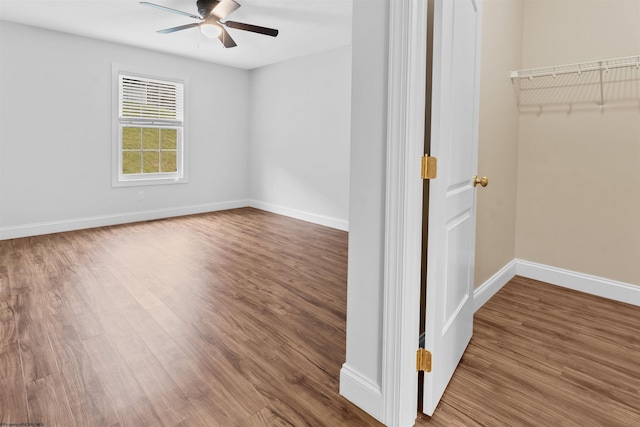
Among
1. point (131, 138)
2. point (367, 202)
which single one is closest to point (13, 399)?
point (367, 202)

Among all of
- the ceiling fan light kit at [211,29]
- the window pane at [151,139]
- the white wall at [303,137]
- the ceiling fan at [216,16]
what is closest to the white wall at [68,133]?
the window pane at [151,139]

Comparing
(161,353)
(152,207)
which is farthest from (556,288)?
(152,207)

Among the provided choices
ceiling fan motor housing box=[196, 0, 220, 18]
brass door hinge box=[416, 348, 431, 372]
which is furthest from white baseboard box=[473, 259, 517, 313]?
ceiling fan motor housing box=[196, 0, 220, 18]

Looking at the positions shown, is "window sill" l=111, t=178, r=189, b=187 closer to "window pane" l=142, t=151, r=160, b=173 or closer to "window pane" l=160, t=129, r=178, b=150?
"window pane" l=142, t=151, r=160, b=173

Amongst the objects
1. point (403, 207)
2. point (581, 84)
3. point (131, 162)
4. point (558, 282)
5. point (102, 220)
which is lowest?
point (558, 282)

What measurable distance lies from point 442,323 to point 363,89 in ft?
3.30

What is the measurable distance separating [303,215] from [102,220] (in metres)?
2.81

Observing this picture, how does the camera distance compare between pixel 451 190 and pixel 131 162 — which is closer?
pixel 451 190

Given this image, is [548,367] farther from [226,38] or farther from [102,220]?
[102,220]

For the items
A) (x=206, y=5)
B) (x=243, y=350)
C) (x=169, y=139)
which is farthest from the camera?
(x=169, y=139)

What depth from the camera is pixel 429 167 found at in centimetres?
140

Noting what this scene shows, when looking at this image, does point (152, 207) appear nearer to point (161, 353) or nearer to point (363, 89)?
point (161, 353)

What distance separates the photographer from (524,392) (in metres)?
1.65

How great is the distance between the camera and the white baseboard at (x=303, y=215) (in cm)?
521
